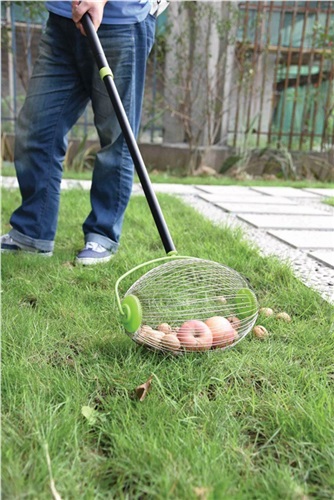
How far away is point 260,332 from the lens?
135 cm

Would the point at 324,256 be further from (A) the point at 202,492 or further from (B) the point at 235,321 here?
(A) the point at 202,492

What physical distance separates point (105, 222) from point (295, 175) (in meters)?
3.94

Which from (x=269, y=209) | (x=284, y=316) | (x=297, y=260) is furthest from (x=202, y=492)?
(x=269, y=209)

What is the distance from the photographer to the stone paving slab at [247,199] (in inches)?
141

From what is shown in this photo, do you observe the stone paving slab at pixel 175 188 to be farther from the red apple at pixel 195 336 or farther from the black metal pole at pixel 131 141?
the red apple at pixel 195 336

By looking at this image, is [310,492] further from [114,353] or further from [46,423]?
[114,353]

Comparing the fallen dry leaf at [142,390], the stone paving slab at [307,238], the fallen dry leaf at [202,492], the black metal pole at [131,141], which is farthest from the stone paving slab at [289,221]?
the fallen dry leaf at [202,492]

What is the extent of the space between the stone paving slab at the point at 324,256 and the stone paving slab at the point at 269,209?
3.20ft

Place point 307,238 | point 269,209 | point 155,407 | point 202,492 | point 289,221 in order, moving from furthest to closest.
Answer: point 269,209, point 289,221, point 307,238, point 155,407, point 202,492

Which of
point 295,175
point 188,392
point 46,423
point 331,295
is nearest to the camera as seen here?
point 46,423

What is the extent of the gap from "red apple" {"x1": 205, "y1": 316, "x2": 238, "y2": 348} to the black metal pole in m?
0.21

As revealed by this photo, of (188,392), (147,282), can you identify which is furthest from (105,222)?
(188,392)

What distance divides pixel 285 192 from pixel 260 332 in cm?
297

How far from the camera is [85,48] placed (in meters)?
1.95
